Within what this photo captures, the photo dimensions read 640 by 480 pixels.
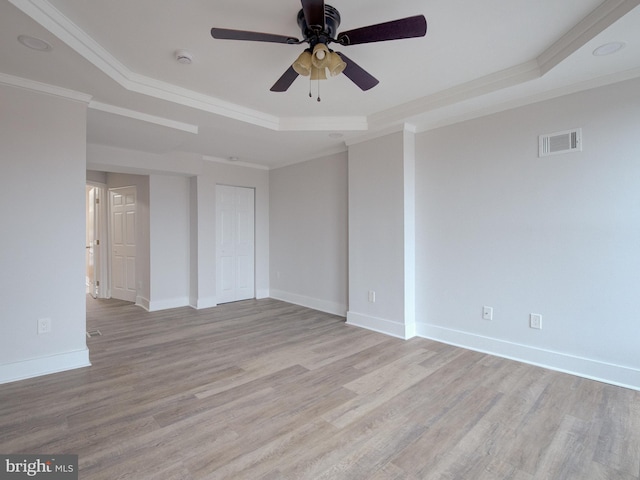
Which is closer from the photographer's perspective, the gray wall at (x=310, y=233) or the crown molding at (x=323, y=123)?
the crown molding at (x=323, y=123)

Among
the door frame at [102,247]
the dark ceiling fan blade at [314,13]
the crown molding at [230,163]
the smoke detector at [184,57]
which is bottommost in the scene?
the door frame at [102,247]

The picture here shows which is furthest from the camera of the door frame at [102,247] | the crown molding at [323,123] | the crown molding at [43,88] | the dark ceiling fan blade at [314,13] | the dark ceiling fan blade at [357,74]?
the door frame at [102,247]

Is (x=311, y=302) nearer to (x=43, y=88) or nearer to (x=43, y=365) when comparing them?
(x=43, y=365)

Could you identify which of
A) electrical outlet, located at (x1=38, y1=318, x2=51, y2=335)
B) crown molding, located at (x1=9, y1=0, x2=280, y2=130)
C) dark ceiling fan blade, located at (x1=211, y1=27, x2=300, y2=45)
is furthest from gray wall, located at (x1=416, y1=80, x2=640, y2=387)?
electrical outlet, located at (x1=38, y1=318, x2=51, y2=335)

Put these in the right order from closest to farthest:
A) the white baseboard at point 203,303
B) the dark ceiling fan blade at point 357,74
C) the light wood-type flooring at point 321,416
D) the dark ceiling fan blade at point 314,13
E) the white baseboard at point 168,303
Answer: the dark ceiling fan blade at point 314,13, the light wood-type flooring at point 321,416, the dark ceiling fan blade at point 357,74, the white baseboard at point 168,303, the white baseboard at point 203,303

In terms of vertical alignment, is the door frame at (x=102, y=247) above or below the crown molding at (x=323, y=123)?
below

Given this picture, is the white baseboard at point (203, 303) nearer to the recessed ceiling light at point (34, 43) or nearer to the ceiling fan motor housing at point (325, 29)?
the recessed ceiling light at point (34, 43)

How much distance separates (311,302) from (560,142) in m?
3.81

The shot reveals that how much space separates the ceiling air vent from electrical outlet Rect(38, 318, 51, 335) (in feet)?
15.2

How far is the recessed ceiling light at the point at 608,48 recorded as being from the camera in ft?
6.99

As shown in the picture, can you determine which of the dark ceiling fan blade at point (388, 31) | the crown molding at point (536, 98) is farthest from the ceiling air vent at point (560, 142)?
the dark ceiling fan blade at point (388, 31)

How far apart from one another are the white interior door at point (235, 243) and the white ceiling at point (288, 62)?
1904mm

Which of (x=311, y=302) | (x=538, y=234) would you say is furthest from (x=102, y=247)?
(x=538, y=234)

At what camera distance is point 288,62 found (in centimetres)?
255
